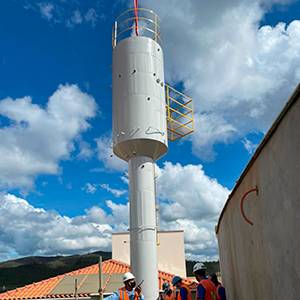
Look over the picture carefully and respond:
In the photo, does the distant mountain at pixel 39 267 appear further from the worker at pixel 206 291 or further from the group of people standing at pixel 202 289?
the worker at pixel 206 291

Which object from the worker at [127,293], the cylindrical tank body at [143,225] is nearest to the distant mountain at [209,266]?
the cylindrical tank body at [143,225]

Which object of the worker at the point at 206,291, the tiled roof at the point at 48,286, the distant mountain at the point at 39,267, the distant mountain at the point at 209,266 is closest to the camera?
the worker at the point at 206,291

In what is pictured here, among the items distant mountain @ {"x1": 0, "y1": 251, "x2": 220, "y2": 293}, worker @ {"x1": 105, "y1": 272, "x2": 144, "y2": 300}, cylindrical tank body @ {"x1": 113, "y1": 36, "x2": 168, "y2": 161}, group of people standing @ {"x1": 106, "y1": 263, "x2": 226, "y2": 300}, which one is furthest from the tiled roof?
distant mountain @ {"x1": 0, "y1": 251, "x2": 220, "y2": 293}

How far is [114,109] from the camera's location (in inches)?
597

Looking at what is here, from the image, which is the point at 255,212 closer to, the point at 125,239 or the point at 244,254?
the point at 244,254

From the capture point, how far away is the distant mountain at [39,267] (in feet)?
152

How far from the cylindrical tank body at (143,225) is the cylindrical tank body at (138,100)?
67 cm

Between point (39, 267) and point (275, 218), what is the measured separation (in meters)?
49.7

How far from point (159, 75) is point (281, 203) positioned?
473 inches

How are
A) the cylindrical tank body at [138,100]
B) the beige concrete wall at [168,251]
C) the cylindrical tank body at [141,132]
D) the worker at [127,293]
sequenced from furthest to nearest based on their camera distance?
the beige concrete wall at [168,251]
the cylindrical tank body at [138,100]
the cylindrical tank body at [141,132]
the worker at [127,293]

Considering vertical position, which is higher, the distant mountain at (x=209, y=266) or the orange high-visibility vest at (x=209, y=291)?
the distant mountain at (x=209, y=266)

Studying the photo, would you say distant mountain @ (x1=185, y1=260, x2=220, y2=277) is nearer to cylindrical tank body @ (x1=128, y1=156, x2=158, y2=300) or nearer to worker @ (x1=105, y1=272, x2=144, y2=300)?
cylindrical tank body @ (x1=128, y1=156, x2=158, y2=300)

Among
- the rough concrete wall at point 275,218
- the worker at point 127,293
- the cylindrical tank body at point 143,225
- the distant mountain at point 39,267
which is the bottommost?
the worker at point 127,293

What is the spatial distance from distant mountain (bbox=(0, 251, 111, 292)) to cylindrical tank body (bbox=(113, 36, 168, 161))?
32153 mm
